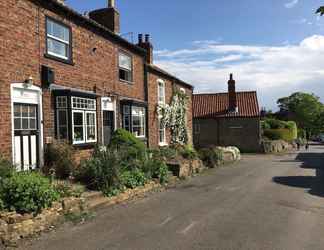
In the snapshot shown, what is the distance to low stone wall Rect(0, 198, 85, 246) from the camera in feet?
22.4

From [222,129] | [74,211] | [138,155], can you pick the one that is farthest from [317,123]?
[74,211]

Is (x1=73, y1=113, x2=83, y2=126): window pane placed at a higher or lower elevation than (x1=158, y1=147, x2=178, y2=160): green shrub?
higher

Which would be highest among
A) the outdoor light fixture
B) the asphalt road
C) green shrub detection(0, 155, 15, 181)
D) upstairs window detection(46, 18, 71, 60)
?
upstairs window detection(46, 18, 71, 60)

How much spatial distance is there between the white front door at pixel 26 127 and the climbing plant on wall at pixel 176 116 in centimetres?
1220

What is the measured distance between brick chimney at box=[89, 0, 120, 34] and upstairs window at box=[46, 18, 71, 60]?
20.9ft

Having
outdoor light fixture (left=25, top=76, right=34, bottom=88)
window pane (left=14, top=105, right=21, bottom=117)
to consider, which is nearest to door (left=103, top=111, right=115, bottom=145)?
outdoor light fixture (left=25, top=76, right=34, bottom=88)

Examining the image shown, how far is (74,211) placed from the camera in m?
8.71

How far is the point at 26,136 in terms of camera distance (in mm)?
11836

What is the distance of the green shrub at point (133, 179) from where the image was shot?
1179 centimetres

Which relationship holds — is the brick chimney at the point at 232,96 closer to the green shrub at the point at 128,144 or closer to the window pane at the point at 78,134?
the green shrub at the point at 128,144

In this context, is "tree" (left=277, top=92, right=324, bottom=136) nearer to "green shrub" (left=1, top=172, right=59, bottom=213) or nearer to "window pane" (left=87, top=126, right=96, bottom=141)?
"window pane" (left=87, top=126, right=96, bottom=141)

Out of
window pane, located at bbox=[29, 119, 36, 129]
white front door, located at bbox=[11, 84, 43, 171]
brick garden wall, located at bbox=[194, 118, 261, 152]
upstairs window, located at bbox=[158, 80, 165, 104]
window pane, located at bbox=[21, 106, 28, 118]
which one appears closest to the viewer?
white front door, located at bbox=[11, 84, 43, 171]

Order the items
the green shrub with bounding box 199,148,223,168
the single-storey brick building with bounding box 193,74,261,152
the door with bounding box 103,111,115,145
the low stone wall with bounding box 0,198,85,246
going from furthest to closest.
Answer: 1. the single-storey brick building with bounding box 193,74,261,152
2. the green shrub with bounding box 199,148,223,168
3. the door with bounding box 103,111,115,145
4. the low stone wall with bounding box 0,198,85,246

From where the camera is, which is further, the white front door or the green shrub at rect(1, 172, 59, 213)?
the white front door
